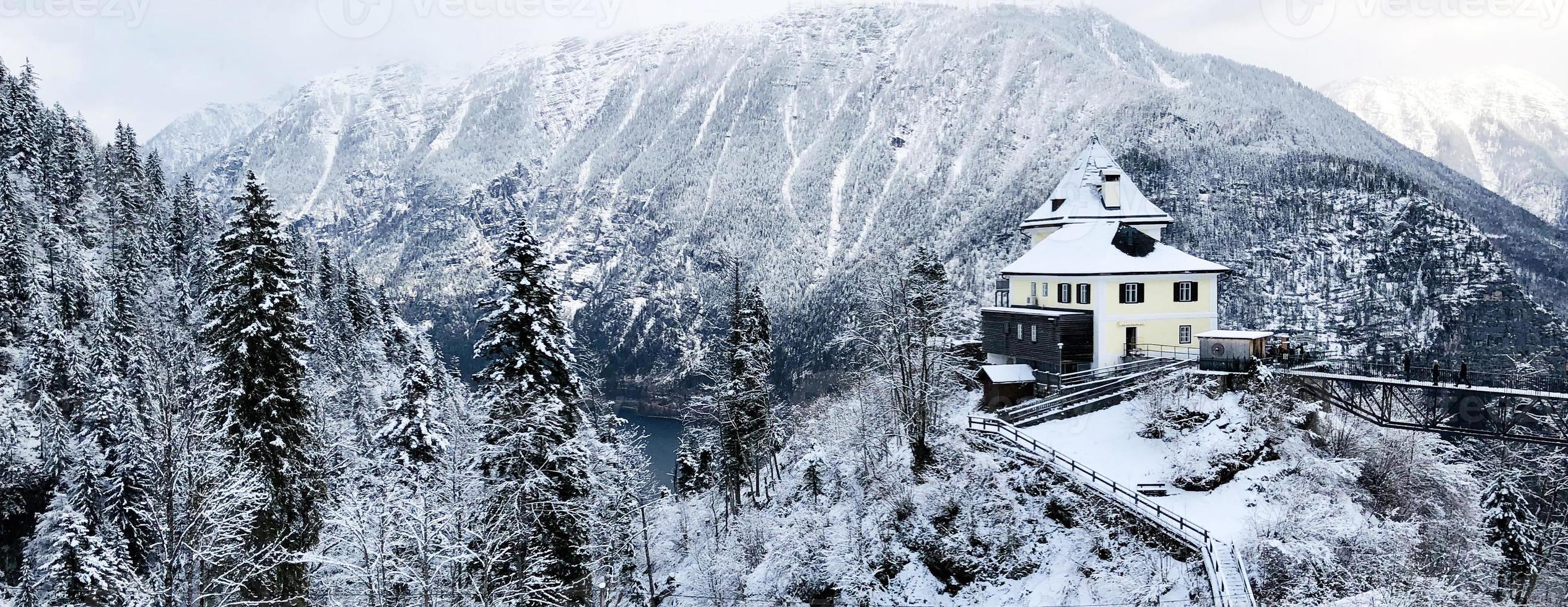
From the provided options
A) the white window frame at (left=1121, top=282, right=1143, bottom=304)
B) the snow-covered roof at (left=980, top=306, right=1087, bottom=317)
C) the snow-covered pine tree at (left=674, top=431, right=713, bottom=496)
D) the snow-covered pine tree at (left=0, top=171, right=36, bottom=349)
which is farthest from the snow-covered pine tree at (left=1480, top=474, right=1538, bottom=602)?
the snow-covered pine tree at (left=0, top=171, right=36, bottom=349)

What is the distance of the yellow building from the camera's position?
39.0m

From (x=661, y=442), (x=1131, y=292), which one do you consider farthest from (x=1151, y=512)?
(x=661, y=442)

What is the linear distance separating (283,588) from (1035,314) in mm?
33260

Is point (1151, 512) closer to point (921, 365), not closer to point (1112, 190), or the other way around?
point (921, 365)

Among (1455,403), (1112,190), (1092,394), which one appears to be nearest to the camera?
(1455,403)

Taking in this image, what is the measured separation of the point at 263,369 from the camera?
846 inches

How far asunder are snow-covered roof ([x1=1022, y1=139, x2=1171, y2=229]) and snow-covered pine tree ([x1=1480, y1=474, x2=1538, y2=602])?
1988 cm

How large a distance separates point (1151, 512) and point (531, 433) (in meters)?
20.3

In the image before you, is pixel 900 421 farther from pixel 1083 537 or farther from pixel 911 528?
pixel 1083 537

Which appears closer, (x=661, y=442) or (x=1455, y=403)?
(x=1455, y=403)

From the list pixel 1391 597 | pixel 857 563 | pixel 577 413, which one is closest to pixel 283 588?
pixel 577 413

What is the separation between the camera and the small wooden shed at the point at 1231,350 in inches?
1259

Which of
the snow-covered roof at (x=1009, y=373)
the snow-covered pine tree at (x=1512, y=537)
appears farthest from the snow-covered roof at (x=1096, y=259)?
the snow-covered pine tree at (x=1512, y=537)

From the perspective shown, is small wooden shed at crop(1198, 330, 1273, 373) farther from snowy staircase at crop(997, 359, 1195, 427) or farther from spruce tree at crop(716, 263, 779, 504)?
spruce tree at crop(716, 263, 779, 504)
